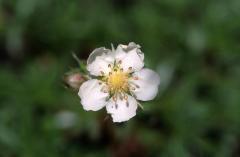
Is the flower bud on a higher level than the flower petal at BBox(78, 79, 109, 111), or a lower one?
higher

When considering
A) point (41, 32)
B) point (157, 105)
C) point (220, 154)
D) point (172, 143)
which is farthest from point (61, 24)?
point (220, 154)

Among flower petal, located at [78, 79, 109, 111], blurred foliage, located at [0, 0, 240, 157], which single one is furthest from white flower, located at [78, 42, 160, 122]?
blurred foliage, located at [0, 0, 240, 157]

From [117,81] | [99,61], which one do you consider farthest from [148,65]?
[99,61]

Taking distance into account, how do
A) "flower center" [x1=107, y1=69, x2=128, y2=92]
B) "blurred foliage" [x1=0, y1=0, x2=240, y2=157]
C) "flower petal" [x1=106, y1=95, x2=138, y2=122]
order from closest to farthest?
1. "flower petal" [x1=106, y1=95, x2=138, y2=122]
2. "flower center" [x1=107, y1=69, x2=128, y2=92]
3. "blurred foliage" [x1=0, y1=0, x2=240, y2=157]

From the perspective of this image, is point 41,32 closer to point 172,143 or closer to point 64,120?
point 64,120

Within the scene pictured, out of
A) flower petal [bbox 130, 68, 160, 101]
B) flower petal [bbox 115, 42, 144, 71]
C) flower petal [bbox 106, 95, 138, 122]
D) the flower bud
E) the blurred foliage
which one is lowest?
flower petal [bbox 106, 95, 138, 122]

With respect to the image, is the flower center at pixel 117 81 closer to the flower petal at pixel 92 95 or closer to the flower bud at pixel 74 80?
the flower petal at pixel 92 95

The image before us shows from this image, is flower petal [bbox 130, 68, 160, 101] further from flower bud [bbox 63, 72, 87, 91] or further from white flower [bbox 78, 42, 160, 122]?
flower bud [bbox 63, 72, 87, 91]

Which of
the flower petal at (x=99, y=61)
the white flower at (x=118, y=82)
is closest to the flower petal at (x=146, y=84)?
the white flower at (x=118, y=82)
